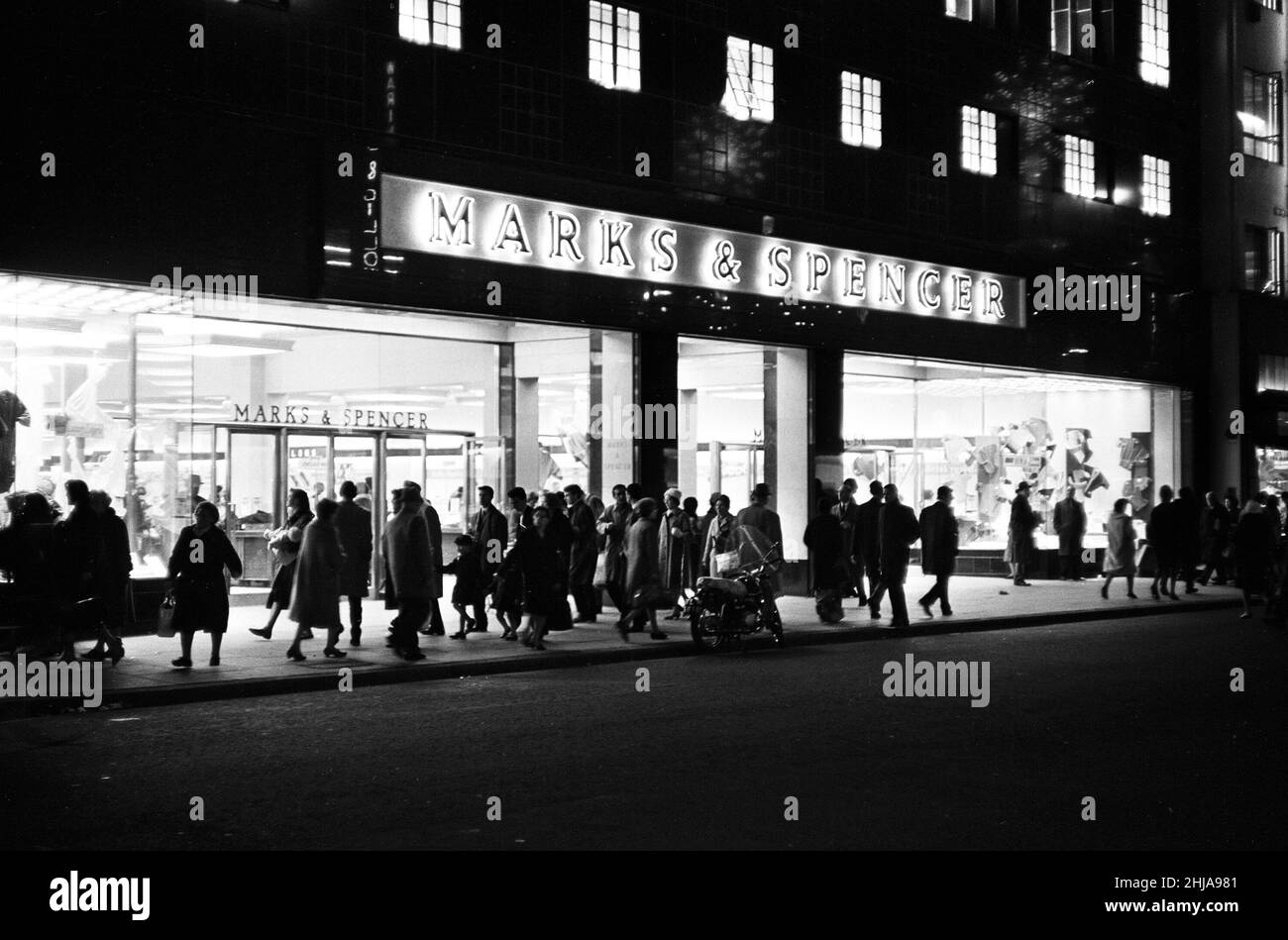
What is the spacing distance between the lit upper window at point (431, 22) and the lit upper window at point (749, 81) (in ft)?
15.9

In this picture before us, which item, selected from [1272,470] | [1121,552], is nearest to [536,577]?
[1121,552]

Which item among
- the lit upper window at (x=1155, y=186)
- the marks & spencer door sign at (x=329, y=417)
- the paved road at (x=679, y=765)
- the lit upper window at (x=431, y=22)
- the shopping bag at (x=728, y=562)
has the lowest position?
the paved road at (x=679, y=765)

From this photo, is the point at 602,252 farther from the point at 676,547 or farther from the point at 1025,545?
the point at 1025,545

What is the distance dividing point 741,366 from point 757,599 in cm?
804

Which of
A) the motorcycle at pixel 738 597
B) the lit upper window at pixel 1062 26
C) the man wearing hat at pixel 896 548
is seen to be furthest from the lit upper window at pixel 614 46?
the lit upper window at pixel 1062 26

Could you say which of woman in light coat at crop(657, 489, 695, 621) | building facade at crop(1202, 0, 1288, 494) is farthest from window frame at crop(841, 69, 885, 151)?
building facade at crop(1202, 0, 1288, 494)

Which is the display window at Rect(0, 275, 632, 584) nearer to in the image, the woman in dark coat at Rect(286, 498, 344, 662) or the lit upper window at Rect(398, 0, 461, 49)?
the woman in dark coat at Rect(286, 498, 344, 662)

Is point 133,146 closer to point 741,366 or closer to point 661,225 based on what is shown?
point 661,225

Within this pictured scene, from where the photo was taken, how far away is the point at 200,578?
48.2ft

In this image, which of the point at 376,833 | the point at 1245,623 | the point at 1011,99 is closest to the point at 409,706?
the point at 376,833

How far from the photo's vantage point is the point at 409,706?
13.0m

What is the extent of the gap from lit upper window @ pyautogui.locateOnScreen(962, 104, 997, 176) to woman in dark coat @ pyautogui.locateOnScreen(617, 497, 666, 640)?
12527mm

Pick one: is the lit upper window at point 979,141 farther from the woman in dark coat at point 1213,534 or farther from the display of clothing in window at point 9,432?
the display of clothing in window at point 9,432

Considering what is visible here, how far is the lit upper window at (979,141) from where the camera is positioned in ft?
90.1
